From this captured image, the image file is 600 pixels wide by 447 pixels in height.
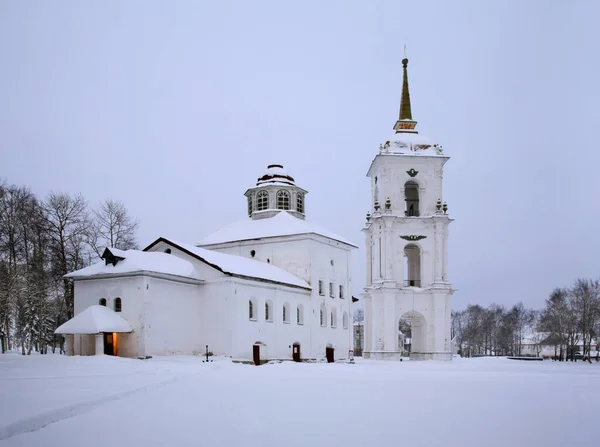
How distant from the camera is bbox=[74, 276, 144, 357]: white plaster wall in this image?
34719 mm

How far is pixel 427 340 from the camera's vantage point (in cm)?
4369

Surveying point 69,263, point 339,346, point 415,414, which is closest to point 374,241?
point 339,346

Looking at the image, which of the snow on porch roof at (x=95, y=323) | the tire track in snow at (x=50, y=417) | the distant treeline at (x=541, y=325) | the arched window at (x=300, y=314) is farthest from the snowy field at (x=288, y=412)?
the distant treeline at (x=541, y=325)

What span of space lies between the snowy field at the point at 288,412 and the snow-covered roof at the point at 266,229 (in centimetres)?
3019

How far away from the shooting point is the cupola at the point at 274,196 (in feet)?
180

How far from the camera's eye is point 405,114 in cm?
4859

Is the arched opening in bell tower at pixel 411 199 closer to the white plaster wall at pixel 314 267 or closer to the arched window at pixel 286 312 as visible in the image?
the white plaster wall at pixel 314 267

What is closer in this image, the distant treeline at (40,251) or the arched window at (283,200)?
the distant treeline at (40,251)

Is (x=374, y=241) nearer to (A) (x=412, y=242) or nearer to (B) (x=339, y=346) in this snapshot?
(A) (x=412, y=242)

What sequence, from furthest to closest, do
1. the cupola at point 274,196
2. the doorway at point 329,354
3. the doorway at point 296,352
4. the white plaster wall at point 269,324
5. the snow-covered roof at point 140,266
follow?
the cupola at point 274,196
the doorway at point 329,354
the doorway at point 296,352
the white plaster wall at point 269,324
the snow-covered roof at point 140,266

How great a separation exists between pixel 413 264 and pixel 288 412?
35.8 m

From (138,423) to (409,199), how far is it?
3707cm

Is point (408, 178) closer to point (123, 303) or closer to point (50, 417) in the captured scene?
point (123, 303)

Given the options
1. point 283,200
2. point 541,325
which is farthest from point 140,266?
point 541,325
